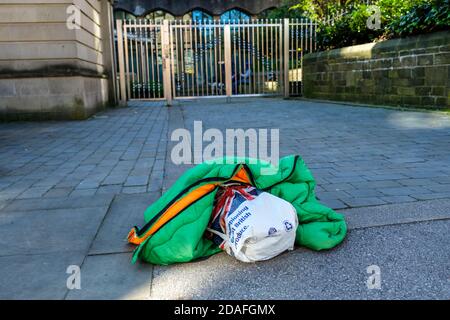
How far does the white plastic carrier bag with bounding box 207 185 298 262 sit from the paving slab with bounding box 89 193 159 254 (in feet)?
2.11

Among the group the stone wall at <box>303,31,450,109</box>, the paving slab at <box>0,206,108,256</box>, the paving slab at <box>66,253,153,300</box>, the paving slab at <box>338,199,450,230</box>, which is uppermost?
the stone wall at <box>303,31,450,109</box>

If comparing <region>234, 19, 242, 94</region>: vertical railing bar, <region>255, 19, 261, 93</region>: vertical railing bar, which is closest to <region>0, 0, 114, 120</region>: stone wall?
<region>234, 19, 242, 94</region>: vertical railing bar

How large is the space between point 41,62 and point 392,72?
7905mm

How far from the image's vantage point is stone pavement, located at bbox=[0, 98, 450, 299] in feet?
7.72

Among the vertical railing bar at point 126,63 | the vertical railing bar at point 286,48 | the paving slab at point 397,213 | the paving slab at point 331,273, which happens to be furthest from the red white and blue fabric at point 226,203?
the vertical railing bar at point 286,48

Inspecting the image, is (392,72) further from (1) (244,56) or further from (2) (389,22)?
(1) (244,56)

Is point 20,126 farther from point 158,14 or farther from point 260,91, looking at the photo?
point 158,14

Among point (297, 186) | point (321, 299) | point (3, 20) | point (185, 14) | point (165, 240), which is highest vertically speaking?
point (185, 14)

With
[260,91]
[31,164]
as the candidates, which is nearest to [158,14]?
[260,91]

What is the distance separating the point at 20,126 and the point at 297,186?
302 inches

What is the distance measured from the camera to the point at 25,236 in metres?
3.07

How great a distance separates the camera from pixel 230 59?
581 inches

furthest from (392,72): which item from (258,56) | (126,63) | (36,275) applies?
(36,275)

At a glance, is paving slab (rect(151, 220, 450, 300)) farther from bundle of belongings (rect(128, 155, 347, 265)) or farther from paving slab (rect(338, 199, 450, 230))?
paving slab (rect(338, 199, 450, 230))
